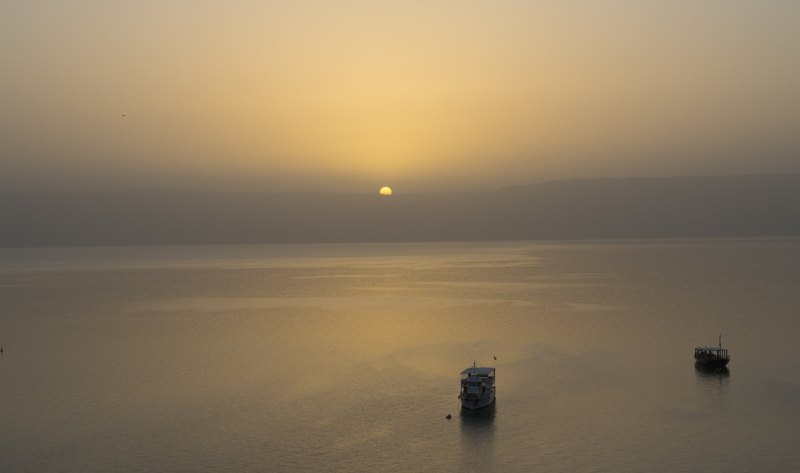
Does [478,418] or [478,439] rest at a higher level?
[478,418]

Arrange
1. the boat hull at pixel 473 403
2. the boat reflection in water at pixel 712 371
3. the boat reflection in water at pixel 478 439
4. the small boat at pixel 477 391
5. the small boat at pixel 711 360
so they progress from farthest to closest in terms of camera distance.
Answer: the small boat at pixel 711 360 → the boat reflection in water at pixel 712 371 → the small boat at pixel 477 391 → the boat hull at pixel 473 403 → the boat reflection in water at pixel 478 439

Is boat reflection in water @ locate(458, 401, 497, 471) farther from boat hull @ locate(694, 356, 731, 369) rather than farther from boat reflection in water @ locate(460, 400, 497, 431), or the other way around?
boat hull @ locate(694, 356, 731, 369)

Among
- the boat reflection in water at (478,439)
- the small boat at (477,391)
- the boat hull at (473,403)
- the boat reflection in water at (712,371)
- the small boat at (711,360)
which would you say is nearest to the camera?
the boat reflection in water at (478,439)

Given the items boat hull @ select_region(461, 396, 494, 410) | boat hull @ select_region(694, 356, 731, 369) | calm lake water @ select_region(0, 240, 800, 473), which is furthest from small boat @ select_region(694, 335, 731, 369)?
boat hull @ select_region(461, 396, 494, 410)

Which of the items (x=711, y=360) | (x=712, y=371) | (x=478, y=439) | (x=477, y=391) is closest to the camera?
(x=478, y=439)

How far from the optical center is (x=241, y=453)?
58219 millimetres

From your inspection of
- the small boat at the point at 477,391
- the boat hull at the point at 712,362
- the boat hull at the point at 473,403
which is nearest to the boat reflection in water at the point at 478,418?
the boat hull at the point at 473,403

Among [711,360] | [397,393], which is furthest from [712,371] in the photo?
[397,393]

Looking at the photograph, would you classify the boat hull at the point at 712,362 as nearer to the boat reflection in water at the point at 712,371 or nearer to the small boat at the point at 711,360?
the small boat at the point at 711,360

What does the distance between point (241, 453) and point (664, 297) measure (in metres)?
141

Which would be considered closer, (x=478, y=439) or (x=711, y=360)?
(x=478, y=439)

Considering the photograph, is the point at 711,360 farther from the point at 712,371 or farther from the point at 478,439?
the point at 478,439

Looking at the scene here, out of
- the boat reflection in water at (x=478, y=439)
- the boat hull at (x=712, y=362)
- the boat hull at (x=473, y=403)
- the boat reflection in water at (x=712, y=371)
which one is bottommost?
the boat reflection in water at (x=478, y=439)

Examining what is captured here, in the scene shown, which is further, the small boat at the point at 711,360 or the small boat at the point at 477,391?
the small boat at the point at 711,360
